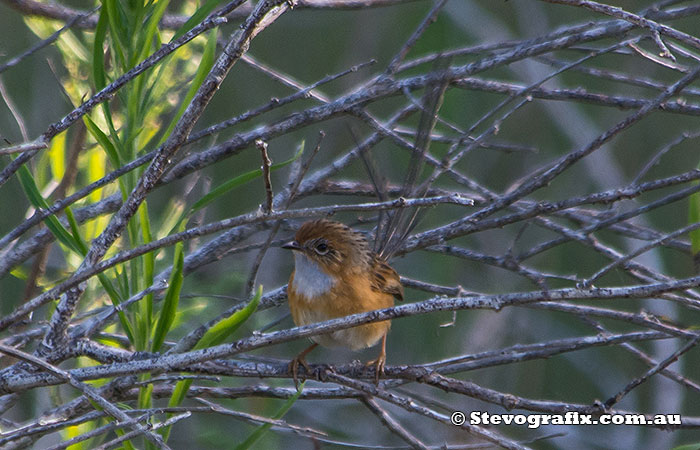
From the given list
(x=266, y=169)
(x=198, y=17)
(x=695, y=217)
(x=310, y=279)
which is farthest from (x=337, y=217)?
(x=266, y=169)

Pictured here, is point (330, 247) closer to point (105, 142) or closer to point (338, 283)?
point (338, 283)

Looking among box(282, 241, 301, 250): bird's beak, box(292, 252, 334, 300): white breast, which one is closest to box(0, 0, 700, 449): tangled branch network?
box(282, 241, 301, 250): bird's beak

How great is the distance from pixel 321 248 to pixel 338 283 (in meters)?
0.28

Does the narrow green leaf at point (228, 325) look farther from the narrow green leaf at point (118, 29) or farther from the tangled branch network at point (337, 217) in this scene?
the narrow green leaf at point (118, 29)

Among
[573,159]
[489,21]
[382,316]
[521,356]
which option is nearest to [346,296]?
[521,356]

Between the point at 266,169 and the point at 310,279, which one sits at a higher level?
the point at 310,279

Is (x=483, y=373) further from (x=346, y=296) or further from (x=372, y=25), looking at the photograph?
(x=372, y=25)

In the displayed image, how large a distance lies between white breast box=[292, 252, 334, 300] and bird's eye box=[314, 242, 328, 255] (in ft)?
0.40

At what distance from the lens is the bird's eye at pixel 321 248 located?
4.45 metres

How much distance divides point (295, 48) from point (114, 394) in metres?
6.82

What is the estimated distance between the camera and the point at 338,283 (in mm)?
4316

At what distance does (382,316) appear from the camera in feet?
7.59

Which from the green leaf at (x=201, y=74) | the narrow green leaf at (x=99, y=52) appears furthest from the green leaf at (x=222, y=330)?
the narrow green leaf at (x=99, y=52)

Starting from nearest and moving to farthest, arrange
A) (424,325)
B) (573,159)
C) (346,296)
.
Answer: (573,159) < (346,296) < (424,325)
